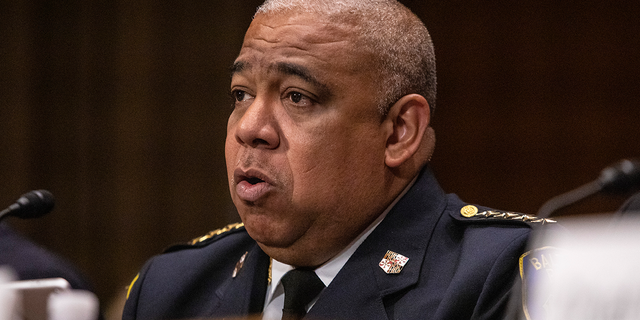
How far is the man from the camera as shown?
5.29 ft

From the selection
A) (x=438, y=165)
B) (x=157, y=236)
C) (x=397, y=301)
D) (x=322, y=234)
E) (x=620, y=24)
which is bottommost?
(x=157, y=236)

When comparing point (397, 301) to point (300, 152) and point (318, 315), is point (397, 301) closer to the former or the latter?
point (318, 315)

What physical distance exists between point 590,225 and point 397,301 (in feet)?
2.68

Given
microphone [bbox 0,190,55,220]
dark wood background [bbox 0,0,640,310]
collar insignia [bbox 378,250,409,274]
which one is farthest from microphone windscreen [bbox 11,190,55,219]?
dark wood background [bbox 0,0,640,310]

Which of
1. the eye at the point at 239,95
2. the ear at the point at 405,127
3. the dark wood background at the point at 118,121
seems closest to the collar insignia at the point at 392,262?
the ear at the point at 405,127

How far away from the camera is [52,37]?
4.09 meters

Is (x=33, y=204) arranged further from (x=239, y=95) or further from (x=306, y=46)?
(x=306, y=46)

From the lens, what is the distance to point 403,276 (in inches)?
64.1

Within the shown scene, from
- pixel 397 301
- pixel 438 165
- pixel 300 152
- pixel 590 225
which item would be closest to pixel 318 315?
pixel 397 301

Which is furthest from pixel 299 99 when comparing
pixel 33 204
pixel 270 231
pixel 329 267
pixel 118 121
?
pixel 118 121

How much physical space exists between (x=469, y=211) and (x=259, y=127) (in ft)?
1.95

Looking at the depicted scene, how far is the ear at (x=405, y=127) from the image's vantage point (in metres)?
1.71

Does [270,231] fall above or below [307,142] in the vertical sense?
below

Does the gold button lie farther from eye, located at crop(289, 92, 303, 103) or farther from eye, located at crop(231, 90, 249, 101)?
eye, located at crop(231, 90, 249, 101)
